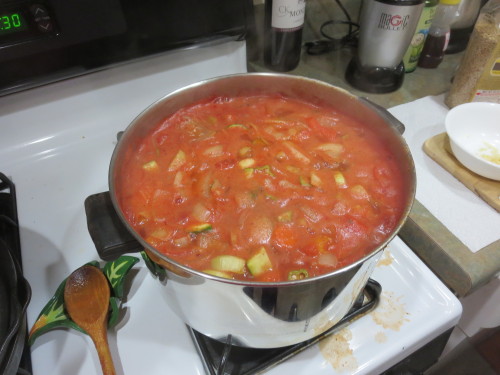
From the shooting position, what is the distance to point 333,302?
618mm

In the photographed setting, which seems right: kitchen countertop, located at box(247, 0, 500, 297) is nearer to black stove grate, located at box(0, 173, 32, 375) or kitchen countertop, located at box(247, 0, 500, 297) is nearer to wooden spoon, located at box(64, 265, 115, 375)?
wooden spoon, located at box(64, 265, 115, 375)

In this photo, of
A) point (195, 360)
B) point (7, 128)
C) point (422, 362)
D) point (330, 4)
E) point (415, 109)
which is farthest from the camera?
point (330, 4)

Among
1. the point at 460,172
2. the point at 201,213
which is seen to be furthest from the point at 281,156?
the point at 460,172

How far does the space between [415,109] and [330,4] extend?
554 millimetres

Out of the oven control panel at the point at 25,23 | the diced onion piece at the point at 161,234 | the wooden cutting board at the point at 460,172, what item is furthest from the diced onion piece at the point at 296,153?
the oven control panel at the point at 25,23

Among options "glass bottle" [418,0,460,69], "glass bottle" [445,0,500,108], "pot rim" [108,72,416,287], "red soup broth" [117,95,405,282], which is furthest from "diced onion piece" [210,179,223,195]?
"glass bottle" [418,0,460,69]

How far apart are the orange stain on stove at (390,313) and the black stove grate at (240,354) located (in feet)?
0.16

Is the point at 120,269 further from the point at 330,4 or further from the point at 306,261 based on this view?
the point at 330,4

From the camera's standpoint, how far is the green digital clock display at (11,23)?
79 centimetres

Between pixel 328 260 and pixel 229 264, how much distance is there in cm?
18

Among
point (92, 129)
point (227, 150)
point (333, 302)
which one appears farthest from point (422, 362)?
point (92, 129)

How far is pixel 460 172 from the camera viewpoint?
104 cm

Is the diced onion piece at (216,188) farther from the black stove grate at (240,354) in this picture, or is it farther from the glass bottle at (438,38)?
the glass bottle at (438,38)

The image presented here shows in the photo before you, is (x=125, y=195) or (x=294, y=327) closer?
(x=294, y=327)
